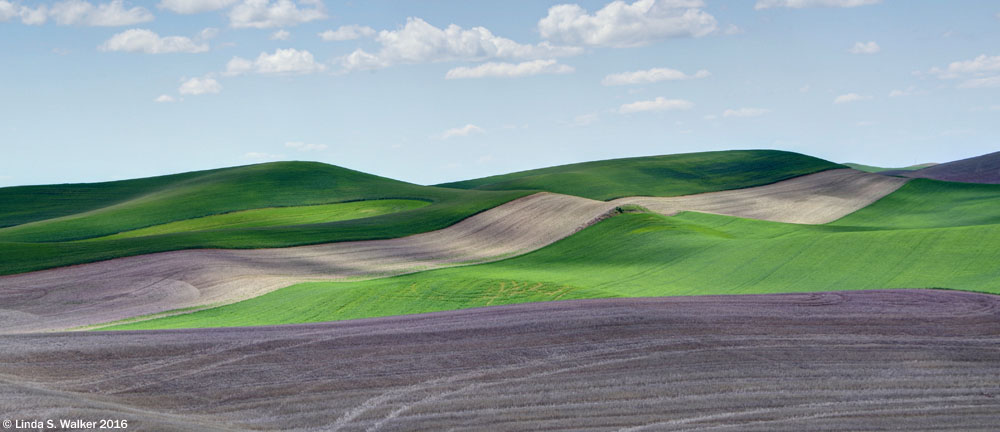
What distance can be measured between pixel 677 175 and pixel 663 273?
46.4 meters

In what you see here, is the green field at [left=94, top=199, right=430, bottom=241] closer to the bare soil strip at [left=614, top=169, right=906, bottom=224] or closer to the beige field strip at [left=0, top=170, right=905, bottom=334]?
the beige field strip at [left=0, top=170, right=905, bottom=334]

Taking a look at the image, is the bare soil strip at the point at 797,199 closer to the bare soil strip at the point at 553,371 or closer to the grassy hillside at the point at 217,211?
the grassy hillside at the point at 217,211

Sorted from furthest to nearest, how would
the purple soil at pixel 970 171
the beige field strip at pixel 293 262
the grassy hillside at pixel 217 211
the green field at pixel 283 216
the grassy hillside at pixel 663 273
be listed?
the purple soil at pixel 970 171, the green field at pixel 283 216, the grassy hillside at pixel 217 211, the beige field strip at pixel 293 262, the grassy hillside at pixel 663 273

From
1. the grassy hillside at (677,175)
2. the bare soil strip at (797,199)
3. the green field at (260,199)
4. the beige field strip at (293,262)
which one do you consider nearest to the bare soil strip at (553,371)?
the beige field strip at (293,262)

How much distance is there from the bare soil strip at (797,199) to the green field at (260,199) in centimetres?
352

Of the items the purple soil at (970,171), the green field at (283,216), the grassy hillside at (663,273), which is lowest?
the grassy hillside at (663,273)

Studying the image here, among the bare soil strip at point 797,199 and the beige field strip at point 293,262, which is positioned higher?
the bare soil strip at point 797,199

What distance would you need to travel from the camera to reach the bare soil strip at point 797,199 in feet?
181

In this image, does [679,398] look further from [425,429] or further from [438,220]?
[438,220]

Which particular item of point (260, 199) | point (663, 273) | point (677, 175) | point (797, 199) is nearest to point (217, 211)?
point (260, 199)

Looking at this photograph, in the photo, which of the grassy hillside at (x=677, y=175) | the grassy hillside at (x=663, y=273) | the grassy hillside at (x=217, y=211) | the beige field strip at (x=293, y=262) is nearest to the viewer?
the grassy hillside at (x=663, y=273)

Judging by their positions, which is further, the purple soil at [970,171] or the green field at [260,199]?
the purple soil at [970,171]

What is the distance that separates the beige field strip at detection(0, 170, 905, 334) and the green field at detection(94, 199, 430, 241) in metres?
10.9

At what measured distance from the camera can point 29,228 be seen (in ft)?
184
